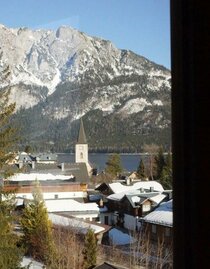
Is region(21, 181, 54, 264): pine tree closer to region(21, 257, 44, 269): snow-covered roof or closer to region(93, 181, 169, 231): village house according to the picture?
region(21, 257, 44, 269): snow-covered roof

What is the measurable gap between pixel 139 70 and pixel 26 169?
745 mm

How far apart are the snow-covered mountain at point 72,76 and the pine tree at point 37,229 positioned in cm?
50

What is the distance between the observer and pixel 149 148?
0.92m

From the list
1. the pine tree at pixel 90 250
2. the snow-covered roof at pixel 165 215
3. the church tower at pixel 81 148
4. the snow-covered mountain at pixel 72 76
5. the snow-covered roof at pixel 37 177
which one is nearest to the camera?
the snow-covered roof at pixel 165 215

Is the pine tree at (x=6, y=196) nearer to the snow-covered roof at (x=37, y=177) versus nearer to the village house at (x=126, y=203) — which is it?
the snow-covered roof at (x=37, y=177)

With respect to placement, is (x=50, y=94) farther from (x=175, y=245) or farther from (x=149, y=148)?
(x=175, y=245)

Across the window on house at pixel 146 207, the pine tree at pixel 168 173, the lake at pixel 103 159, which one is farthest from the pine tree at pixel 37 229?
the pine tree at pixel 168 173

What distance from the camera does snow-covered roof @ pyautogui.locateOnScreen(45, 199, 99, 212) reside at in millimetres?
1688

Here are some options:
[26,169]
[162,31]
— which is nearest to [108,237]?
[26,169]

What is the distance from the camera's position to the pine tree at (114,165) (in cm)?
106

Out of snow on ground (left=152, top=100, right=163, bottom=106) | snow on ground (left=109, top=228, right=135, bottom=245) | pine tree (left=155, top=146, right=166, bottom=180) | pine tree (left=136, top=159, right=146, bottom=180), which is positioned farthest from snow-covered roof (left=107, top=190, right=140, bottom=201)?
snow on ground (left=152, top=100, right=163, bottom=106)

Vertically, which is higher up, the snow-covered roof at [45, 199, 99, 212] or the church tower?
the church tower

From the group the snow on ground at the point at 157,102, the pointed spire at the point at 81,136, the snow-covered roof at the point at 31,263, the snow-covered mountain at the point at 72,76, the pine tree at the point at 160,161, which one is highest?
the snow-covered mountain at the point at 72,76

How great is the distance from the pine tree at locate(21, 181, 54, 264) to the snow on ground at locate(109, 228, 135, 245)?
0.99 feet
